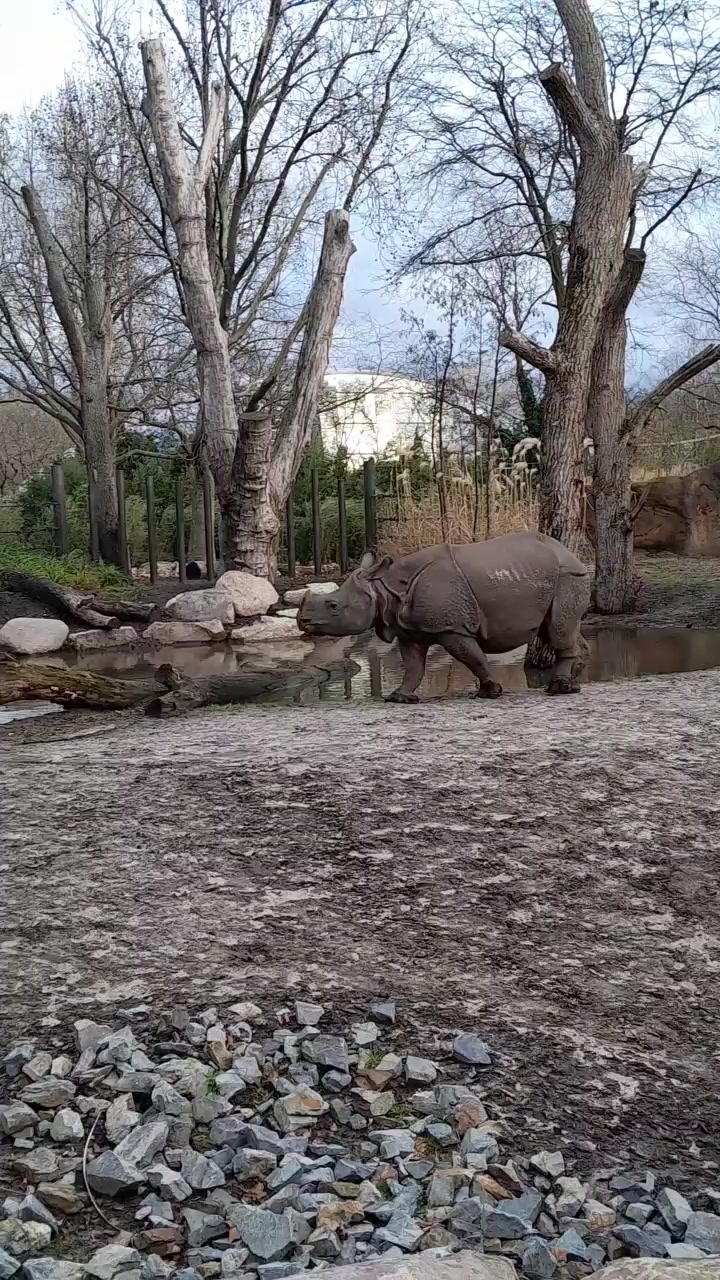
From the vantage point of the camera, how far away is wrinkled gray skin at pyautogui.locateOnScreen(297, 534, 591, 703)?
18.5ft

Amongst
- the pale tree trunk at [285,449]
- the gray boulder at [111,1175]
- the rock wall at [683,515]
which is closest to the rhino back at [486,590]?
the gray boulder at [111,1175]

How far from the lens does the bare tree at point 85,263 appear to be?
640 inches

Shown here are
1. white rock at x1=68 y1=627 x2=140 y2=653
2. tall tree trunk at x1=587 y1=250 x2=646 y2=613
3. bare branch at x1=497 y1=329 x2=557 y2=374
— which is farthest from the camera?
tall tree trunk at x1=587 y1=250 x2=646 y2=613

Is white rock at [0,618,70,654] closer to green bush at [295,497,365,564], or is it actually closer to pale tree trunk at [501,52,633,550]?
pale tree trunk at [501,52,633,550]

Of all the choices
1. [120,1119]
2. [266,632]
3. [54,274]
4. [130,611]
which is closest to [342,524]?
[130,611]

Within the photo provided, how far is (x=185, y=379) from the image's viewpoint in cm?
2111

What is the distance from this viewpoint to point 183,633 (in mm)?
10734

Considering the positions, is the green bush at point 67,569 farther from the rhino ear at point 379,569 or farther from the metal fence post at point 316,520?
the rhino ear at point 379,569

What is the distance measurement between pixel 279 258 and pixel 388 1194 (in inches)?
700

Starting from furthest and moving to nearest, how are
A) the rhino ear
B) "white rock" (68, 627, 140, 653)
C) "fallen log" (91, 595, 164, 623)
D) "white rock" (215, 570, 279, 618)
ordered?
"white rock" (215, 570, 279, 618) < "fallen log" (91, 595, 164, 623) < "white rock" (68, 627, 140, 653) < the rhino ear

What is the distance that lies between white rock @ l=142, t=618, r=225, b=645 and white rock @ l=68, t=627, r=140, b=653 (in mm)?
151

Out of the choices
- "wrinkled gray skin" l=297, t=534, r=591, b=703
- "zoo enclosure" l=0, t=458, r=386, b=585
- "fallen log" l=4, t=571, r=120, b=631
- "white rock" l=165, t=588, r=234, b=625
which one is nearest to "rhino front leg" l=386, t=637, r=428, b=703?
"wrinkled gray skin" l=297, t=534, r=591, b=703

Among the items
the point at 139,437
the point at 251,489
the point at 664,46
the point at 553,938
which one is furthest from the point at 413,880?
the point at 139,437

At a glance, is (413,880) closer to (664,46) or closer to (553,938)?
(553,938)
